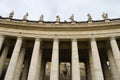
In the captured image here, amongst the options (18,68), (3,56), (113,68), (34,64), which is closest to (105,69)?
(113,68)

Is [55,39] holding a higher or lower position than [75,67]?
higher

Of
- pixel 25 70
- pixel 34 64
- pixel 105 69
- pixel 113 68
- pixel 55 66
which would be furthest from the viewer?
pixel 105 69

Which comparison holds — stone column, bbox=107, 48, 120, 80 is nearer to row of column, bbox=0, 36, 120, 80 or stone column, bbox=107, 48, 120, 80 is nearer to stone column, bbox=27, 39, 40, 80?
row of column, bbox=0, 36, 120, 80

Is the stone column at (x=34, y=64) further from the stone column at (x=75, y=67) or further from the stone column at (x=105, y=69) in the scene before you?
the stone column at (x=105, y=69)

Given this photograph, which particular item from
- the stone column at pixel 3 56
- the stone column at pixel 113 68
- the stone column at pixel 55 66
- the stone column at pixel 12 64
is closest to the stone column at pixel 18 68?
the stone column at pixel 12 64

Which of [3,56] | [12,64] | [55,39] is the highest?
[55,39]

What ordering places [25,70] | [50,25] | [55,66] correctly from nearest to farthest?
1. [55,66]
2. [50,25]
3. [25,70]

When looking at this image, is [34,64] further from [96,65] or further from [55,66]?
[96,65]

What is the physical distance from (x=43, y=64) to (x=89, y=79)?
1083 centimetres

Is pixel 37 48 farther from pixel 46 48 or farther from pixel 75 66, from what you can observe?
pixel 75 66

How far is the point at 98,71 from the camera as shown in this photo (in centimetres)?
2895

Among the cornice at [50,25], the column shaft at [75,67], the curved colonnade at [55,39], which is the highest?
the cornice at [50,25]

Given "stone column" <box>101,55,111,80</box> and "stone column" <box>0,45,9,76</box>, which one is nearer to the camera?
"stone column" <box>0,45,9,76</box>

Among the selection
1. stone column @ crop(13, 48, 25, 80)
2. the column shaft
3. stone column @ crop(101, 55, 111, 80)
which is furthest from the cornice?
stone column @ crop(101, 55, 111, 80)
